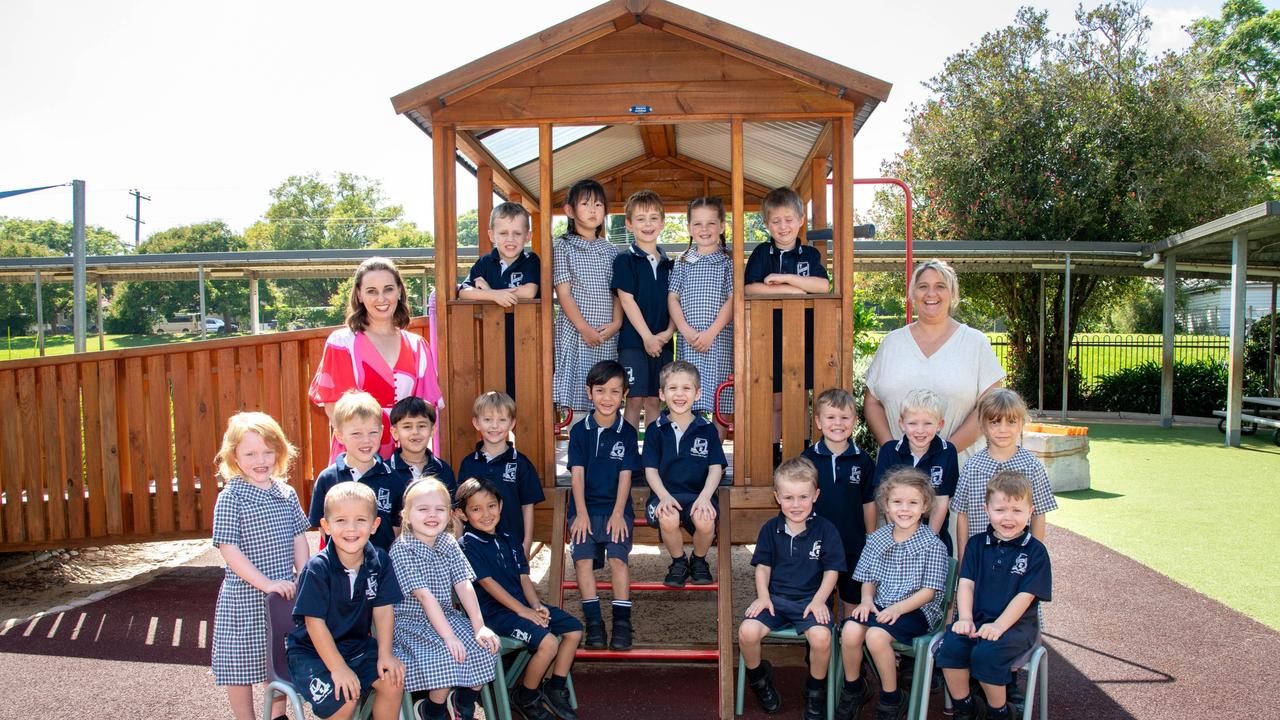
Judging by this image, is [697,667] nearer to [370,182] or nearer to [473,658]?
[473,658]

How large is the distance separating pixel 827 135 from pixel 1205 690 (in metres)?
3.68

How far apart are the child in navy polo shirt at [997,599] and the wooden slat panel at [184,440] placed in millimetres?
5151

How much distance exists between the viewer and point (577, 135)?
660 cm

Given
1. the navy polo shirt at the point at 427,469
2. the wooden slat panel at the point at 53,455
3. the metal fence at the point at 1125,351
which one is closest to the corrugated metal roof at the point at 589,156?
the navy polo shirt at the point at 427,469

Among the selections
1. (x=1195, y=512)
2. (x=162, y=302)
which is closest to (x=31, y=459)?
(x=1195, y=512)

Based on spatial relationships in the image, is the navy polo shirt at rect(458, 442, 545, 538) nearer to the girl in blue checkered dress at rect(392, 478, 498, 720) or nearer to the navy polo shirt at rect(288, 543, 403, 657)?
the girl in blue checkered dress at rect(392, 478, 498, 720)

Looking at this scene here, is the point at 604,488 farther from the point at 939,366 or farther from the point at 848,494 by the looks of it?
the point at 939,366

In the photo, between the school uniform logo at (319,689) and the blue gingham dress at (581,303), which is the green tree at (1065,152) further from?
the school uniform logo at (319,689)

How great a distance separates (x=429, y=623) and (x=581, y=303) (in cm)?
201

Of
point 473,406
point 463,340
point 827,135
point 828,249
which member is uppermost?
point 827,135

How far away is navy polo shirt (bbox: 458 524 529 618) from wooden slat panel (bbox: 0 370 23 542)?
409 cm

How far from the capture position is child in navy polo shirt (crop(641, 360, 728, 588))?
4.43 metres

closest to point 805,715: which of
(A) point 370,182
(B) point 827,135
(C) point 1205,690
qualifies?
(C) point 1205,690

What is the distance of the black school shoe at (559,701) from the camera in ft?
12.7
